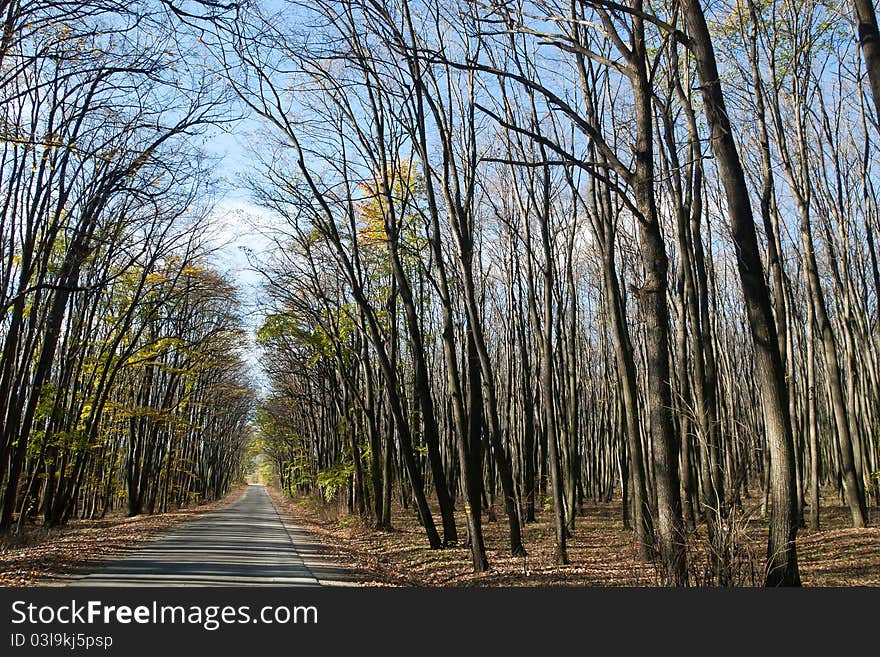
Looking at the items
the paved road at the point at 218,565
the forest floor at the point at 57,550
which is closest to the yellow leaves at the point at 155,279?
the forest floor at the point at 57,550

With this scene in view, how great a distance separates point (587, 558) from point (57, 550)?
11.4m

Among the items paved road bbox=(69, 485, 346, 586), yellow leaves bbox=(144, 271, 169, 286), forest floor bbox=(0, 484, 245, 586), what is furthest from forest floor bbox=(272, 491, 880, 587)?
yellow leaves bbox=(144, 271, 169, 286)

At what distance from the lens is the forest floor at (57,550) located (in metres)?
10.2

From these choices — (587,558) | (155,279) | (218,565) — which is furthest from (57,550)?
(155,279)

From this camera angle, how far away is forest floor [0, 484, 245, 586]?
10156 mm

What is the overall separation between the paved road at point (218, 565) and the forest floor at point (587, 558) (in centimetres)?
93

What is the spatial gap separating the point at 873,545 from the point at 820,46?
1054 centimetres

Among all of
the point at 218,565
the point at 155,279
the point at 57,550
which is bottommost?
the point at 218,565

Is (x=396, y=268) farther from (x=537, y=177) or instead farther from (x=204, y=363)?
(x=204, y=363)

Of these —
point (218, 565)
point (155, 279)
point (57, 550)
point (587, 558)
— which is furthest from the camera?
point (155, 279)

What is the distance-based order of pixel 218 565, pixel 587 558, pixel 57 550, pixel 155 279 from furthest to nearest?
pixel 155 279 → pixel 57 550 → pixel 587 558 → pixel 218 565

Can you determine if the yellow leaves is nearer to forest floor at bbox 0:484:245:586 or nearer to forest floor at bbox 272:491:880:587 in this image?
forest floor at bbox 0:484:245:586

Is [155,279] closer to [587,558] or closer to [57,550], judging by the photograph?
[57,550]

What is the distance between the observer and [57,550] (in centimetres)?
1364
